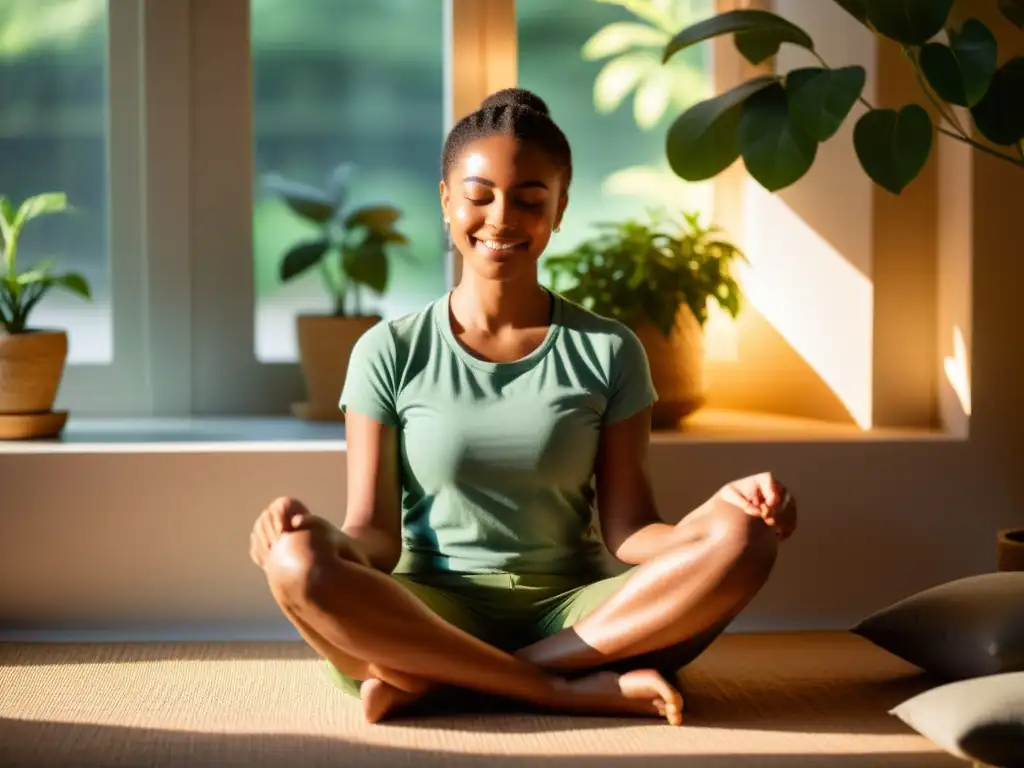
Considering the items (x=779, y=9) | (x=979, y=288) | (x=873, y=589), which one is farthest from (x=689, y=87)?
(x=873, y=589)

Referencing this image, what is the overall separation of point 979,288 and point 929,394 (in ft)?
0.82

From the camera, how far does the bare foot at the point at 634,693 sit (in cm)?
204

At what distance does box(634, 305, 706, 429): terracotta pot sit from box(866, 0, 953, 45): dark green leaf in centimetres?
70

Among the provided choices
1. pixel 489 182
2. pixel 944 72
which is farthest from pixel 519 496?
pixel 944 72

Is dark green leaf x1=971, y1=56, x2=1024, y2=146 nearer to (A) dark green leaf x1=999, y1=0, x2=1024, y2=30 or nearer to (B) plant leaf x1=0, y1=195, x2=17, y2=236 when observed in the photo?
(A) dark green leaf x1=999, y1=0, x2=1024, y2=30

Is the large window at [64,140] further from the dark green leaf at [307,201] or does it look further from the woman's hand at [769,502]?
the woman's hand at [769,502]

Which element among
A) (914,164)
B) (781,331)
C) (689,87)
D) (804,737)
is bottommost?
(804,737)

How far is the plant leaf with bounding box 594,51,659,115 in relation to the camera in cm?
307

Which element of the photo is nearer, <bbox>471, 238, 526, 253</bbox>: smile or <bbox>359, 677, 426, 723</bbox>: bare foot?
<bbox>359, 677, 426, 723</bbox>: bare foot

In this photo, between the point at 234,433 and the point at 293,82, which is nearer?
the point at 234,433

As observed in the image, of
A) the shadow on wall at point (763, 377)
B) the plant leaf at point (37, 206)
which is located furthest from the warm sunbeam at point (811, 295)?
the plant leaf at point (37, 206)

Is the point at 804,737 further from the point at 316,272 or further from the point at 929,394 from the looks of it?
the point at 316,272

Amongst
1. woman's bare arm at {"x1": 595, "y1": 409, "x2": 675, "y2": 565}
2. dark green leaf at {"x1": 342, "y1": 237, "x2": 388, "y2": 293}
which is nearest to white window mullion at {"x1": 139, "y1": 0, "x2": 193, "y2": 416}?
dark green leaf at {"x1": 342, "y1": 237, "x2": 388, "y2": 293}

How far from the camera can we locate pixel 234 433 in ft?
9.28
